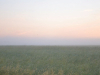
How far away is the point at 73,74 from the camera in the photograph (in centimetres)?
976

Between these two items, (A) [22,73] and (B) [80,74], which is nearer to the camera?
(A) [22,73]

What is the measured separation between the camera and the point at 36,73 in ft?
32.7

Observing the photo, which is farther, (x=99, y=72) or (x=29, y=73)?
(x=99, y=72)

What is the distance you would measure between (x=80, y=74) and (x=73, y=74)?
710 mm

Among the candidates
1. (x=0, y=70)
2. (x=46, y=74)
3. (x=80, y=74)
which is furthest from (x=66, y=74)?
(x=0, y=70)

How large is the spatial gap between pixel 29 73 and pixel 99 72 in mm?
6496

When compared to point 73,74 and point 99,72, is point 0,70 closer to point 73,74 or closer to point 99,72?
point 73,74

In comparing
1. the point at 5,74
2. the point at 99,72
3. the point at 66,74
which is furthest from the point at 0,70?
the point at 99,72

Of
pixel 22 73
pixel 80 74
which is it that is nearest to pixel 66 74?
pixel 80 74

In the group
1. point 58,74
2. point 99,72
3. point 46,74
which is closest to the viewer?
point 46,74

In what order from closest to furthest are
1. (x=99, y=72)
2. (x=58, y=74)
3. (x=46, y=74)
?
(x=46, y=74) → (x=58, y=74) → (x=99, y=72)

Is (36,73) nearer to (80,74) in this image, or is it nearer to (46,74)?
(46,74)

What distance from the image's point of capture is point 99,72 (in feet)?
34.3

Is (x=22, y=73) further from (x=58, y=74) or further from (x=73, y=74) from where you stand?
(x=73, y=74)
